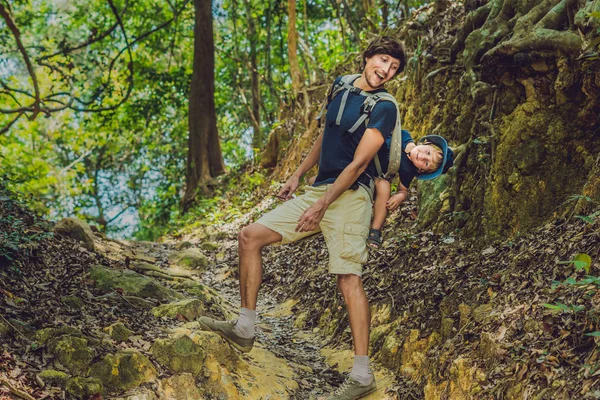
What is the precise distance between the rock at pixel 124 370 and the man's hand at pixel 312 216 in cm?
145

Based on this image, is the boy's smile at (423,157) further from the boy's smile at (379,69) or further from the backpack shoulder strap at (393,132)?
the boy's smile at (379,69)

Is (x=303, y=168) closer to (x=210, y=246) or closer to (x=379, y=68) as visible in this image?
(x=379, y=68)

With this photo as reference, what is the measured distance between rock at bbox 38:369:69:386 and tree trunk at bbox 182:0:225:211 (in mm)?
13265

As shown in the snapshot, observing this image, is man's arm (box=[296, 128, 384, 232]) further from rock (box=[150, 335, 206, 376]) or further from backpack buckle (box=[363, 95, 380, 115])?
rock (box=[150, 335, 206, 376])

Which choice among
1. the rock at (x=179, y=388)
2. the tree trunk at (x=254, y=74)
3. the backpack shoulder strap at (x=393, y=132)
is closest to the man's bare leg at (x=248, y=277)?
the rock at (x=179, y=388)

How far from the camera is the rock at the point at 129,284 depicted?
570cm

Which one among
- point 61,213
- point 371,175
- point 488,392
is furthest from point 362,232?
point 61,213

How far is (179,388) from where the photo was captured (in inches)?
165

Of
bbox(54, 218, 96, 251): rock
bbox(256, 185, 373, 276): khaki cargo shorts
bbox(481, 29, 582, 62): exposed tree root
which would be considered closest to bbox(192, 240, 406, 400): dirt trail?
bbox(256, 185, 373, 276): khaki cargo shorts

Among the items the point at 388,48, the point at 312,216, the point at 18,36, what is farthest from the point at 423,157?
the point at 18,36

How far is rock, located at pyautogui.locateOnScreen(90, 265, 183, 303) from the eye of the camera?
18.7 feet

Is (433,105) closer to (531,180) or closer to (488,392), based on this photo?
(531,180)

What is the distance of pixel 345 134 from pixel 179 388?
85.5 inches

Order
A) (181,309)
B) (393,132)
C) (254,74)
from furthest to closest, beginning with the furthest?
(254,74) < (181,309) < (393,132)
